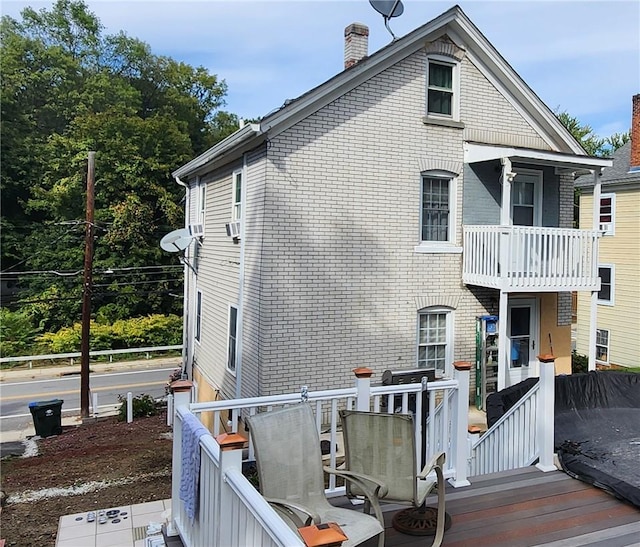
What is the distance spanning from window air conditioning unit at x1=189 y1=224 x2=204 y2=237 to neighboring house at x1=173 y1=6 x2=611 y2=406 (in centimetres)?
248

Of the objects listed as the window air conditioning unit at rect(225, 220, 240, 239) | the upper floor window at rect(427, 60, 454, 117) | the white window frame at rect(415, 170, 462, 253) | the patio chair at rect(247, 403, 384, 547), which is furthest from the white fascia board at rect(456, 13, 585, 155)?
the patio chair at rect(247, 403, 384, 547)

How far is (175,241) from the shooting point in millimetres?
13125

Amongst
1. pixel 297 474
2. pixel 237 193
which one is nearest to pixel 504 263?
pixel 237 193

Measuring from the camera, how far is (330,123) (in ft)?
31.6

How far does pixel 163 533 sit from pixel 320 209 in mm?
6401

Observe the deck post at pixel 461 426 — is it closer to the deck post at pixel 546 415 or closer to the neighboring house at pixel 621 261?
the deck post at pixel 546 415

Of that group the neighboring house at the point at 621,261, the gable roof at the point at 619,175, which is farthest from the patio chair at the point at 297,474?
the gable roof at the point at 619,175

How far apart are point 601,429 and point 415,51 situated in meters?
7.47

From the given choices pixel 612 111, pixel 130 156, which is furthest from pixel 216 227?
pixel 612 111

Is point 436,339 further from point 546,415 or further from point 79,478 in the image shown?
point 79,478

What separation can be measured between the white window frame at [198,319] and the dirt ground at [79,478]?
2602mm

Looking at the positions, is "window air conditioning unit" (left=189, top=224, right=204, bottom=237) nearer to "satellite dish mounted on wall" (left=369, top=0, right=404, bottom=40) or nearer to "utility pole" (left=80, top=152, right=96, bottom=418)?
"utility pole" (left=80, top=152, right=96, bottom=418)

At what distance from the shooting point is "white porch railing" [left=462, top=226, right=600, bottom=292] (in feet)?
31.8

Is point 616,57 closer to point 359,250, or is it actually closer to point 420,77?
point 420,77
